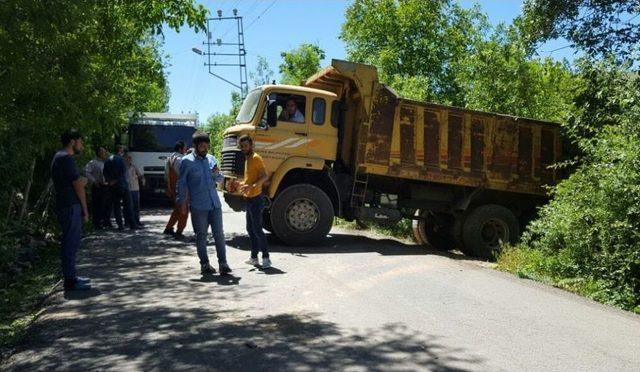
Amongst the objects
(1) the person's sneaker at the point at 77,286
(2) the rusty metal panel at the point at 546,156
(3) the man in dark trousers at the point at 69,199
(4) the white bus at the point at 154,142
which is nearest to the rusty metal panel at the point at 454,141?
(2) the rusty metal panel at the point at 546,156

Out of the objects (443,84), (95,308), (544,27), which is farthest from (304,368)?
(443,84)

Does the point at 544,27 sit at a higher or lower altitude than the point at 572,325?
higher

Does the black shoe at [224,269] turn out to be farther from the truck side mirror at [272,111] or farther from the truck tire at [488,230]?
the truck tire at [488,230]

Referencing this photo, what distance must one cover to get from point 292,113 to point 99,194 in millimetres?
4995

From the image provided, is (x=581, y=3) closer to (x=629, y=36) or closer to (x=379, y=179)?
(x=629, y=36)

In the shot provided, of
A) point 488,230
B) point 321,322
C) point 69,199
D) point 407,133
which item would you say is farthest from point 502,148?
point 69,199

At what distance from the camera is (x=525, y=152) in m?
11.4

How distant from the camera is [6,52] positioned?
7.28m

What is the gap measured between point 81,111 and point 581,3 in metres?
9.33

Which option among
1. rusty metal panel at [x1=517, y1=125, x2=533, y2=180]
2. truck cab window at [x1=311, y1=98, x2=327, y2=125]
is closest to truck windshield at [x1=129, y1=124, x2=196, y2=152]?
truck cab window at [x1=311, y1=98, x2=327, y2=125]

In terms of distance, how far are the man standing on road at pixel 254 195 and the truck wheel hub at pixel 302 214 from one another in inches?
86.2

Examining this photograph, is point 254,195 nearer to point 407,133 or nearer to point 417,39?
point 407,133

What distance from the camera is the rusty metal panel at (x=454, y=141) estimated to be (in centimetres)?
1098

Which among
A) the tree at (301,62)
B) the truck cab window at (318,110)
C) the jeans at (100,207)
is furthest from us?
the tree at (301,62)
